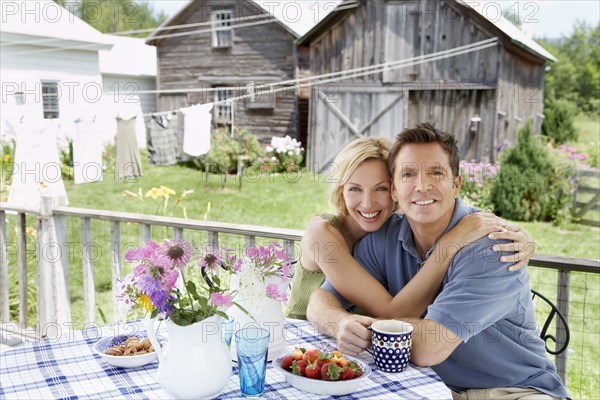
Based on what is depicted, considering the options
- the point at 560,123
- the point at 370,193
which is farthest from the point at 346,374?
the point at 560,123

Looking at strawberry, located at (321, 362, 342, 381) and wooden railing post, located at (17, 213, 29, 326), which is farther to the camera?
wooden railing post, located at (17, 213, 29, 326)

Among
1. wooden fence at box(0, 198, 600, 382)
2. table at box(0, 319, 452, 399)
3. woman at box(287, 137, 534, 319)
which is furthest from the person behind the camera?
wooden fence at box(0, 198, 600, 382)

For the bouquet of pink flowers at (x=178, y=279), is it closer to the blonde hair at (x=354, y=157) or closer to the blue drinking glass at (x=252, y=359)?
the blue drinking glass at (x=252, y=359)

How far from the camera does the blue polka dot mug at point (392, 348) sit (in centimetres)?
126

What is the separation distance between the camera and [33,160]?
642 centimetres

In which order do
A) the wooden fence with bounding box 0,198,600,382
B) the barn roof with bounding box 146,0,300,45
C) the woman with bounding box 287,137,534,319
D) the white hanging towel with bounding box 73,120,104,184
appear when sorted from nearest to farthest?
1. the woman with bounding box 287,137,534,319
2. the wooden fence with bounding box 0,198,600,382
3. the white hanging towel with bounding box 73,120,104,184
4. the barn roof with bounding box 146,0,300,45

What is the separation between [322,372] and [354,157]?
0.67 meters

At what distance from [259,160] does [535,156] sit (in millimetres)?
4384

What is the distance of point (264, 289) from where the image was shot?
1.24 meters

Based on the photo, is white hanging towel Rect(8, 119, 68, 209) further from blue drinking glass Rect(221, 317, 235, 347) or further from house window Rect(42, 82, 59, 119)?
blue drinking glass Rect(221, 317, 235, 347)

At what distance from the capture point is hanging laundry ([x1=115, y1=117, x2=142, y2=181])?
23.2 feet

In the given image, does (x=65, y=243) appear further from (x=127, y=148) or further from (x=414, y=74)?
(x=414, y=74)

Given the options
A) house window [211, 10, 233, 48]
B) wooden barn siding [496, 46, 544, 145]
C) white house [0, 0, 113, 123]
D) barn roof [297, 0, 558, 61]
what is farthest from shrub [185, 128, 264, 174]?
wooden barn siding [496, 46, 544, 145]

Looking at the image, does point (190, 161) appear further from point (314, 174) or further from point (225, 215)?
point (225, 215)
